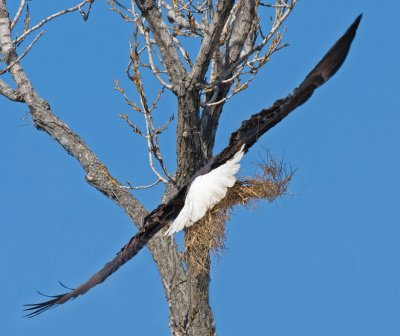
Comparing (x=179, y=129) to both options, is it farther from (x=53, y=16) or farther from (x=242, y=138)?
(x=53, y=16)

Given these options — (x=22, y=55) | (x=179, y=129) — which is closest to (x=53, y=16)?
(x=22, y=55)

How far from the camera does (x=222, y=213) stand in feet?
22.5

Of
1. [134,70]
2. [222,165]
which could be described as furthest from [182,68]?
[222,165]

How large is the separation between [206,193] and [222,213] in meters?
0.34

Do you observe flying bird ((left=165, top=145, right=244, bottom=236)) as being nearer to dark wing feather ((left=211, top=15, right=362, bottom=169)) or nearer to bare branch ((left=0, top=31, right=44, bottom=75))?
dark wing feather ((left=211, top=15, right=362, bottom=169))

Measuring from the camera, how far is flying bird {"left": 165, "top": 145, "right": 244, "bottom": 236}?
6523 mm

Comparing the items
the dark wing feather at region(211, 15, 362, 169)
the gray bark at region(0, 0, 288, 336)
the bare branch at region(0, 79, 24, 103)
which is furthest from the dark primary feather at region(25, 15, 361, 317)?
the bare branch at region(0, 79, 24, 103)

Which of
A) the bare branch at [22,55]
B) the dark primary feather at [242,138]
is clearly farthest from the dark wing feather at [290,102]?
the bare branch at [22,55]

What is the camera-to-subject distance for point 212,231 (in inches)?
268

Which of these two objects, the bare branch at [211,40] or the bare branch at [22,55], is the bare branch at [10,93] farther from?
the bare branch at [211,40]

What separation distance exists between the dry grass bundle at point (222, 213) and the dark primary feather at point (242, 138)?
0.22 meters

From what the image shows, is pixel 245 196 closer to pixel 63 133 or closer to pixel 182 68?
pixel 182 68

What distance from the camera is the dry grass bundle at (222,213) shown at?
22.3 ft

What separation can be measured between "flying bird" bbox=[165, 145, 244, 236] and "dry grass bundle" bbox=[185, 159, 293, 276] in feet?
0.66
